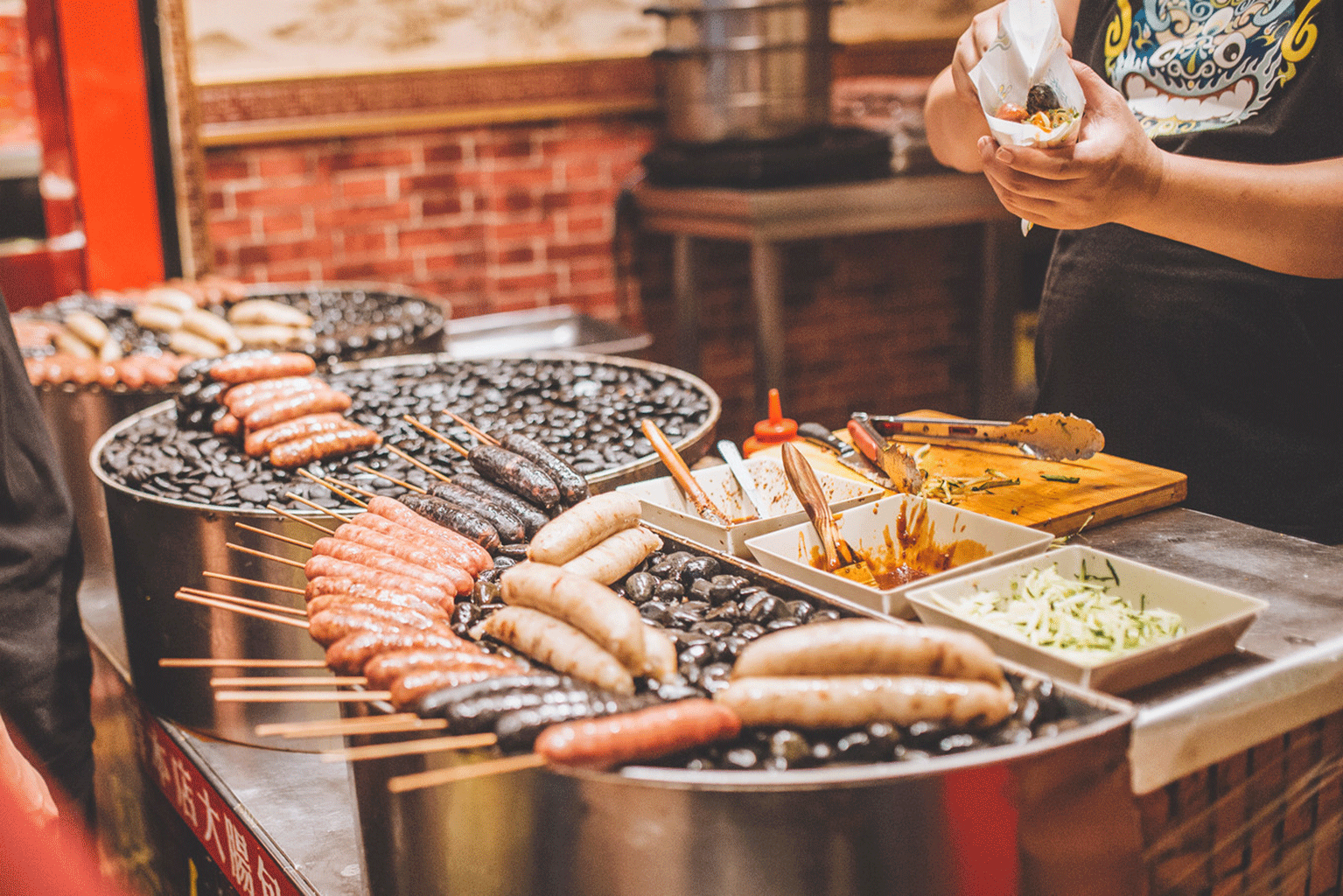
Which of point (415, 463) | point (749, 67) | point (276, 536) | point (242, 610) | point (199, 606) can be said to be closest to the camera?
point (242, 610)

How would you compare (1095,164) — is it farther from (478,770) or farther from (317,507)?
(317,507)

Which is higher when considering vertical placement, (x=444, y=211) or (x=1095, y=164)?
(x=1095, y=164)

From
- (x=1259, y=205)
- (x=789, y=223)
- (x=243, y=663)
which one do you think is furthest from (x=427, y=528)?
(x=789, y=223)

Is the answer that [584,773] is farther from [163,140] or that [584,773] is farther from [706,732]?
[163,140]

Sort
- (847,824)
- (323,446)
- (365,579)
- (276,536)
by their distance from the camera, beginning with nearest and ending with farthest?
(847,824) → (365,579) → (276,536) → (323,446)

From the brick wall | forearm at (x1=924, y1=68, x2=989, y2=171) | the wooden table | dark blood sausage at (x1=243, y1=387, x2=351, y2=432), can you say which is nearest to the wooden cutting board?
forearm at (x1=924, y1=68, x2=989, y2=171)

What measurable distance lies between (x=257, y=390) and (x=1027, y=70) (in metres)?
2.08

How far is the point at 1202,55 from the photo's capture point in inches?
87.8

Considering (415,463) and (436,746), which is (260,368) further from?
(436,746)

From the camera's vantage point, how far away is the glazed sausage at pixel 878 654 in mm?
1365

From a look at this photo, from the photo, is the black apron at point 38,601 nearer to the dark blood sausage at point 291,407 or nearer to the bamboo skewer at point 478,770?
the dark blood sausage at point 291,407

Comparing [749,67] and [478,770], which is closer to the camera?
[478,770]

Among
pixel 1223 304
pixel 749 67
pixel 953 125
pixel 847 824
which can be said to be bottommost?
pixel 847 824

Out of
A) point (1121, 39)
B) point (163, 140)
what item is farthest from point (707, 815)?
point (163, 140)
